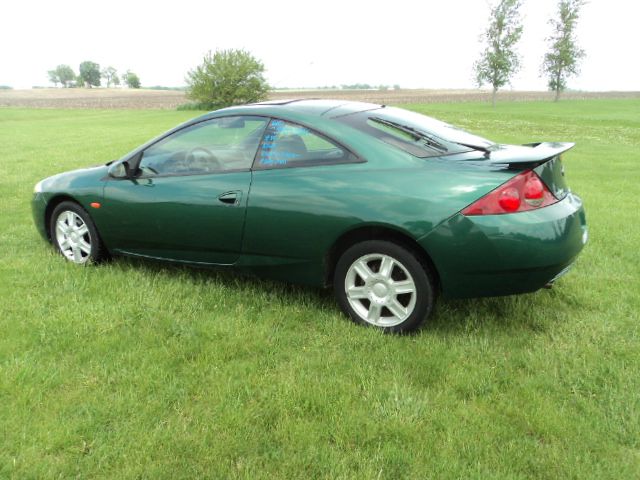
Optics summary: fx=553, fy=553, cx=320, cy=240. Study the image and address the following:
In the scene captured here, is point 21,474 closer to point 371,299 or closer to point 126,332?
point 126,332

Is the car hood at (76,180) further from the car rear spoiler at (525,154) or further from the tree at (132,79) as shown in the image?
the tree at (132,79)

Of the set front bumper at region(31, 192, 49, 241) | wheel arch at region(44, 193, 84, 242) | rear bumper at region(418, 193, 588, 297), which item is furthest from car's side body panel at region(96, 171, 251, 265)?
rear bumper at region(418, 193, 588, 297)

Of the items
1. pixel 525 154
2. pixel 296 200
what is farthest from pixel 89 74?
A: pixel 525 154

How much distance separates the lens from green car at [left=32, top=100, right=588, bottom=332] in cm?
322

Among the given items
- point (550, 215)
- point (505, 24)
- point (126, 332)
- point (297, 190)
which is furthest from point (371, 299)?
point (505, 24)

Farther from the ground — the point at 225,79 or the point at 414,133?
the point at 225,79

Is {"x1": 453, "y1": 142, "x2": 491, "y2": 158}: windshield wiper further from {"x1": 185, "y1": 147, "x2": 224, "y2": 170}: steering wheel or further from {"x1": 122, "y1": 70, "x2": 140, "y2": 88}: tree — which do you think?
{"x1": 122, "y1": 70, "x2": 140, "y2": 88}: tree

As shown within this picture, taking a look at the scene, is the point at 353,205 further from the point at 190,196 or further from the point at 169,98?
the point at 169,98

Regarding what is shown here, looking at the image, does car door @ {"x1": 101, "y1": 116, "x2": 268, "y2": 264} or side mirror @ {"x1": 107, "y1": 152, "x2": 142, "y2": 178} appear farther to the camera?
side mirror @ {"x1": 107, "y1": 152, "x2": 142, "y2": 178}

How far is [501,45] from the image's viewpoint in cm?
5581

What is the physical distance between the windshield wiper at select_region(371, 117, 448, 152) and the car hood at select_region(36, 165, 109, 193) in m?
2.40

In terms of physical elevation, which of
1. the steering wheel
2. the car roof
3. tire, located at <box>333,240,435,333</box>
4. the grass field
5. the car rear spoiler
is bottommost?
the grass field

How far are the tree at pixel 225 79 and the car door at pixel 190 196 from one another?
40065mm

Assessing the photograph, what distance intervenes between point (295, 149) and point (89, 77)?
150432mm
